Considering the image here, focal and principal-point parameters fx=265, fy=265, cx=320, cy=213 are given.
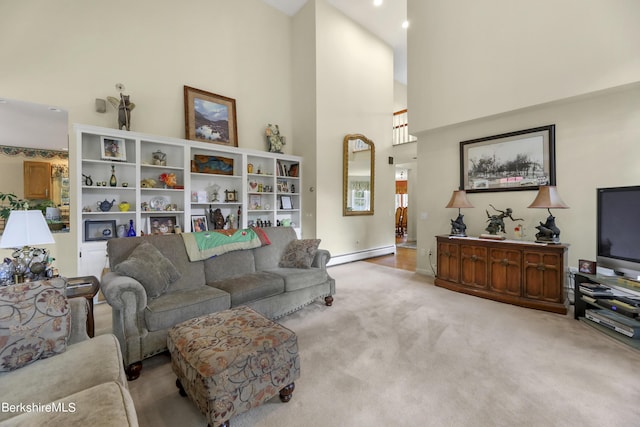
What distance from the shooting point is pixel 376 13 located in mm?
5539

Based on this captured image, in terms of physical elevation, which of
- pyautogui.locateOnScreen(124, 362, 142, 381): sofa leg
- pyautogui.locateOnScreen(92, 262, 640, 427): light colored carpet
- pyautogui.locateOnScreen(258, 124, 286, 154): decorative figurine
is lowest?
pyautogui.locateOnScreen(92, 262, 640, 427): light colored carpet

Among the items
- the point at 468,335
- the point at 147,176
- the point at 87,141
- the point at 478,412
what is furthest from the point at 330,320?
the point at 87,141

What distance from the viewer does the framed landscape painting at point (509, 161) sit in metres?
3.45

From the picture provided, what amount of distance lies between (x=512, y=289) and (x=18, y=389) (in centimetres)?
427

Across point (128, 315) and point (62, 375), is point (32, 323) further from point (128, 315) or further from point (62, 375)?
point (128, 315)

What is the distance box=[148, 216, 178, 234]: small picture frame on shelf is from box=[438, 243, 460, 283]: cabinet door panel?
160 inches

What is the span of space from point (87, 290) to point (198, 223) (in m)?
2.37

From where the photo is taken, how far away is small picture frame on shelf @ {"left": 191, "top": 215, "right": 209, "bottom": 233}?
14.0ft

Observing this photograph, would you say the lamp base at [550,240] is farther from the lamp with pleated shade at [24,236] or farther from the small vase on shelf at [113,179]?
the small vase on shelf at [113,179]

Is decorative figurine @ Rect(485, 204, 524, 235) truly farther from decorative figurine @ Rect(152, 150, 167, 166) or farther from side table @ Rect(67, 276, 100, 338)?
decorative figurine @ Rect(152, 150, 167, 166)

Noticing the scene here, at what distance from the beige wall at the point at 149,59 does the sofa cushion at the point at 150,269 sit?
191 centimetres

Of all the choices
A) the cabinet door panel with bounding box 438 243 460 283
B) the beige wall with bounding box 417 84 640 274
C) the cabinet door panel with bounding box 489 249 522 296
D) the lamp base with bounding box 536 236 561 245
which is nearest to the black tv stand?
the lamp base with bounding box 536 236 561 245

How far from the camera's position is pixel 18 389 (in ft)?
3.65

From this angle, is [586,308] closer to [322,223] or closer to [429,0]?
[322,223]
